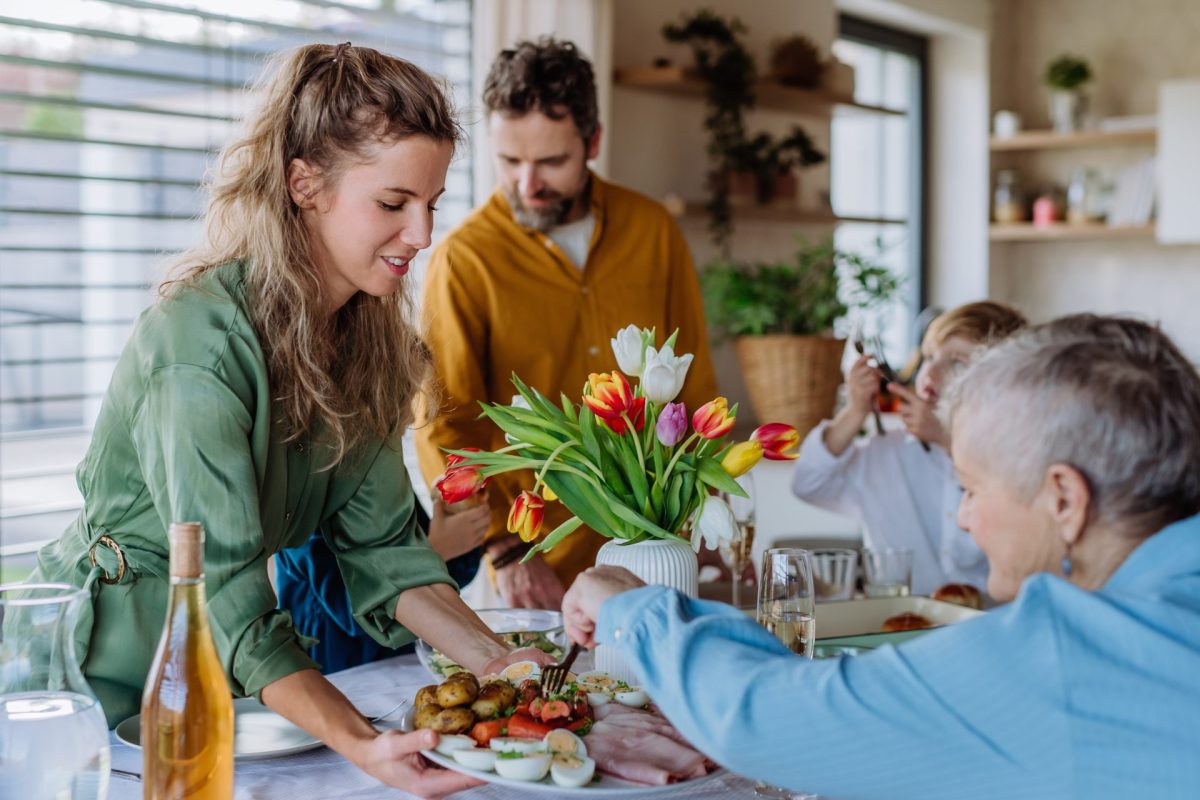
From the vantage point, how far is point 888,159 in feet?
18.6

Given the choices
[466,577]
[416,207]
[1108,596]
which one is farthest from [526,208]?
[1108,596]

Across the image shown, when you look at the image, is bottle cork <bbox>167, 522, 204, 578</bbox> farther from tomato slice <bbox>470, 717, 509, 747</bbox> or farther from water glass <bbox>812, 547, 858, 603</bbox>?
water glass <bbox>812, 547, 858, 603</bbox>

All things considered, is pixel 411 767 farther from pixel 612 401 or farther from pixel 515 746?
pixel 612 401

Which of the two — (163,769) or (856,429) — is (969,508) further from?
(856,429)

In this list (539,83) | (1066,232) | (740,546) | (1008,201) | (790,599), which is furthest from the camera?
(1008,201)

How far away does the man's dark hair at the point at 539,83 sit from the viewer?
234 cm

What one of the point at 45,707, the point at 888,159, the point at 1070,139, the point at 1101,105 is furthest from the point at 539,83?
the point at 1101,105

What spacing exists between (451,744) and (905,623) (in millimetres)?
849

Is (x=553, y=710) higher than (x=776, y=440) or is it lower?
lower

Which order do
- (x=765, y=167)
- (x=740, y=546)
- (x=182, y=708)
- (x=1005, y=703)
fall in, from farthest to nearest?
1. (x=765, y=167)
2. (x=740, y=546)
3. (x=182, y=708)
4. (x=1005, y=703)

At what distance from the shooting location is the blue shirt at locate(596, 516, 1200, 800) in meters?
0.89

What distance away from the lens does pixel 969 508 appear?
106 centimetres

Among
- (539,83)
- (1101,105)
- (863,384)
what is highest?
(1101,105)

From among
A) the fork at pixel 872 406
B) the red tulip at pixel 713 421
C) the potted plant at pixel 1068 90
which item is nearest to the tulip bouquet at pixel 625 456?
the red tulip at pixel 713 421
